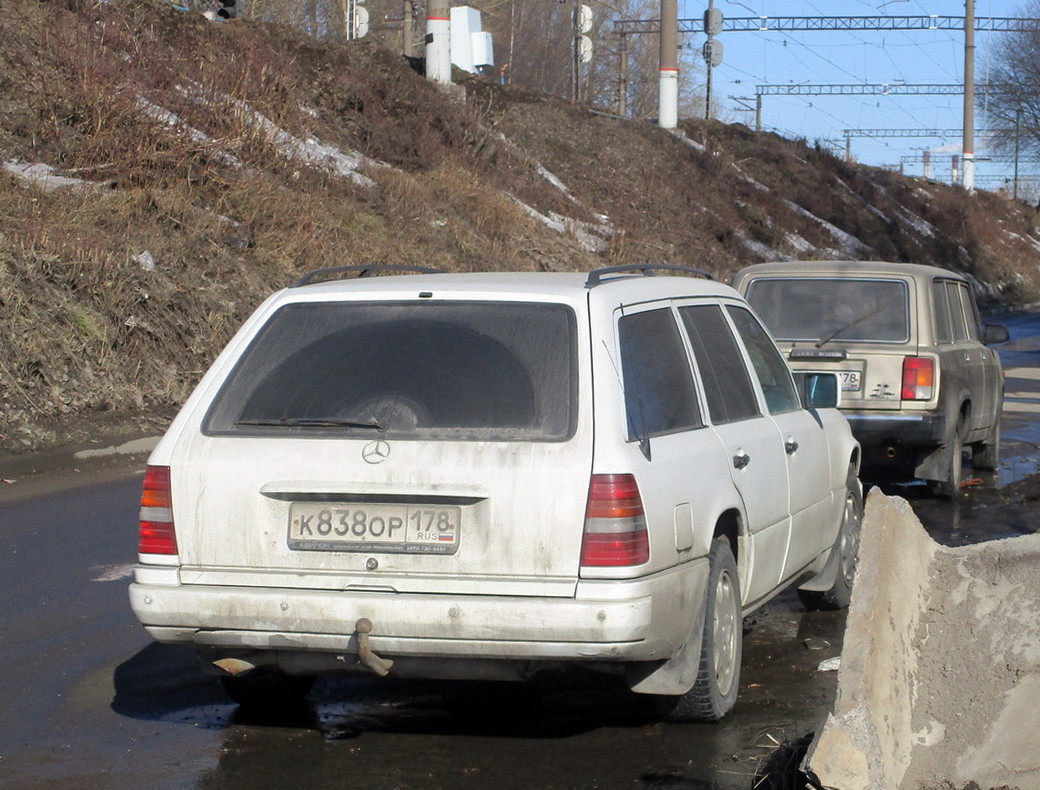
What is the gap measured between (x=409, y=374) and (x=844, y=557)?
11.0 ft

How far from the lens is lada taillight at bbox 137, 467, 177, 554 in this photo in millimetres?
4785

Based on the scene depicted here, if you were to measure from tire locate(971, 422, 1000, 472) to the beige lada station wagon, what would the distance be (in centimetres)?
90

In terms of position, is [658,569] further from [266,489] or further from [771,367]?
[771,367]

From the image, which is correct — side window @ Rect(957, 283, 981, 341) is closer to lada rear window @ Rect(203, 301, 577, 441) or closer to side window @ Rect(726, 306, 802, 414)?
side window @ Rect(726, 306, 802, 414)

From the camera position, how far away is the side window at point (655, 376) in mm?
4824

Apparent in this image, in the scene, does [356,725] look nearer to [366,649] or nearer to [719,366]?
[366,649]

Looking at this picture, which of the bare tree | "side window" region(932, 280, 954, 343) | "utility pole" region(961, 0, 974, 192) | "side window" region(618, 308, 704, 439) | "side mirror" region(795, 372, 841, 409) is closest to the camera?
"side window" region(618, 308, 704, 439)

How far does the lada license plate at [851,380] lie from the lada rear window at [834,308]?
304 millimetres

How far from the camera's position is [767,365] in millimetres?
6449

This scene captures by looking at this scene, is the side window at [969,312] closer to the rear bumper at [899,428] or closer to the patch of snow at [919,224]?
the rear bumper at [899,428]

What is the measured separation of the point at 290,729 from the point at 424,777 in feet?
2.56

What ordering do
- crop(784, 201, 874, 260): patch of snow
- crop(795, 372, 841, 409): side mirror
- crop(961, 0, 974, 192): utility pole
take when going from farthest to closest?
crop(961, 0, 974, 192): utility pole, crop(784, 201, 874, 260): patch of snow, crop(795, 372, 841, 409): side mirror

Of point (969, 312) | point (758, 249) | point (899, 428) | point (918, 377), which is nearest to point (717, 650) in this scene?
point (899, 428)

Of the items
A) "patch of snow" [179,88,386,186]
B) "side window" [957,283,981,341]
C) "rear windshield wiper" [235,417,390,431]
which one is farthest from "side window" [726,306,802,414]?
"patch of snow" [179,88,386,186]
